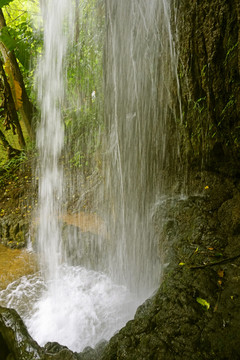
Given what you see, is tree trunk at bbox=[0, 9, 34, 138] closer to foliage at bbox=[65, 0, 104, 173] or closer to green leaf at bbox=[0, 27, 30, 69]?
green leaf at bbox=[0, 27, 30, 69]

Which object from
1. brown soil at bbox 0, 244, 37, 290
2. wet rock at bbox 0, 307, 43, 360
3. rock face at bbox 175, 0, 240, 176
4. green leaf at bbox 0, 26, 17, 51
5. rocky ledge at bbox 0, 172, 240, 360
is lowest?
brown soil at bbox 0, 244, 37, 290

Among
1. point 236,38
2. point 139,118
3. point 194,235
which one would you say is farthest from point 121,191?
point 236,38

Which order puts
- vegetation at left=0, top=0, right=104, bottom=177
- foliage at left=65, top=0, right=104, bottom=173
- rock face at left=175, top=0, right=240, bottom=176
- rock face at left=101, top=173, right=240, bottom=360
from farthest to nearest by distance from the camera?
1. vegetation at left=0, top=0, right=104, bottom=177
2. foliage at left=65, top=0, right=104, bottom=173
3. rock face at left=175, top=0, right=240, bottom=176
4. rock face at left=101, top=173, right=240, bottom=360

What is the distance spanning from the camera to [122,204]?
479 centimetres

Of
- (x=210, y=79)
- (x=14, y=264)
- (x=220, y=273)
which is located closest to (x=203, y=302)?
(x=220, y=273)

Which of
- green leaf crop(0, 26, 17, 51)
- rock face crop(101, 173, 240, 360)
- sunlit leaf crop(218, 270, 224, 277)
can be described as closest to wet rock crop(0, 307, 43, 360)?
rock face crop(101, 173, 240, 360)

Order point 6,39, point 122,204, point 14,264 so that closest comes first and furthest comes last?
point 122,204, point 14,264, point 6,39

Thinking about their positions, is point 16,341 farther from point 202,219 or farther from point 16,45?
point 16,45

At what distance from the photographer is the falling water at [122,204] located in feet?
11.9

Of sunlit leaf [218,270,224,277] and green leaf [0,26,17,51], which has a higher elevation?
green leaf [0,26,17,51]

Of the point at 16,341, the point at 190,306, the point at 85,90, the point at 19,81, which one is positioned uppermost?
the point at 19,81

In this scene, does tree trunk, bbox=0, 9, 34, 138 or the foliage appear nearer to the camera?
the foliage

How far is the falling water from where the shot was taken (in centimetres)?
364

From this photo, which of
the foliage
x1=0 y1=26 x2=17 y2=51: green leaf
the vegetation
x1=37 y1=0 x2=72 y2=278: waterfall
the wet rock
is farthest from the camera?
the vegetation
